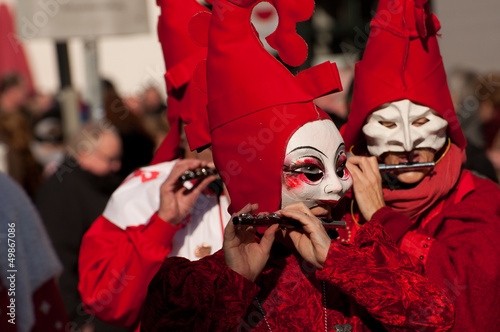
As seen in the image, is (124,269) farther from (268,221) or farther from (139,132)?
(139,132)

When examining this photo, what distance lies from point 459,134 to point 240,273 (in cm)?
134

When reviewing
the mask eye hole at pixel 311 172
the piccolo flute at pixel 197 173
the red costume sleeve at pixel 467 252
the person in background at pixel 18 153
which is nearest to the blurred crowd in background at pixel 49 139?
the person in background at pixel 18 153

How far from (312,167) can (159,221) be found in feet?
2.89

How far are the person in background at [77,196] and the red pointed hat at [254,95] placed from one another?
2.51 m

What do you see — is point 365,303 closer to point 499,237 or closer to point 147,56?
point 499,237

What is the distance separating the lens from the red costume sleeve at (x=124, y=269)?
121 inches

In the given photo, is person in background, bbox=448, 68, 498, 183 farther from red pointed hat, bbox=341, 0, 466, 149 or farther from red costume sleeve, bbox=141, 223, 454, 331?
red costume sleeve, bbox=141, 223, 454, 331

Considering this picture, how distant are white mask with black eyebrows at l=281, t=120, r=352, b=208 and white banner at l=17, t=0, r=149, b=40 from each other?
305 cm

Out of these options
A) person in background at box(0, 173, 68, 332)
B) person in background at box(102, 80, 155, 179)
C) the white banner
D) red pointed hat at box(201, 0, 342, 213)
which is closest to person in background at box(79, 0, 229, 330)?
person in background at box(0, 173, 68, 332)

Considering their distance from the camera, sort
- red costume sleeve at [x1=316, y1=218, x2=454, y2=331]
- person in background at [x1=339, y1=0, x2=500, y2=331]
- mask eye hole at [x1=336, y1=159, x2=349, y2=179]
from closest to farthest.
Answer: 1. red costume sleeve at [x1=316, y1=218, x2=454, y2=331]
2. mask eye hole at [x1=336, y1=159, x2=349, y2=179]
3. person in background at [x1=339, y1=0, x2=500, y2=331]

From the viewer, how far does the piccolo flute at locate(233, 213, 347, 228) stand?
2.33 m

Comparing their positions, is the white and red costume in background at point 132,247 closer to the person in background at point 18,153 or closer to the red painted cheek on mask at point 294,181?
the red painted cheek on mask at point 294,181

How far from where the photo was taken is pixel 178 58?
3.36 metres

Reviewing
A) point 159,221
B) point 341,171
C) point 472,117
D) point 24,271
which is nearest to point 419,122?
point 341,171
